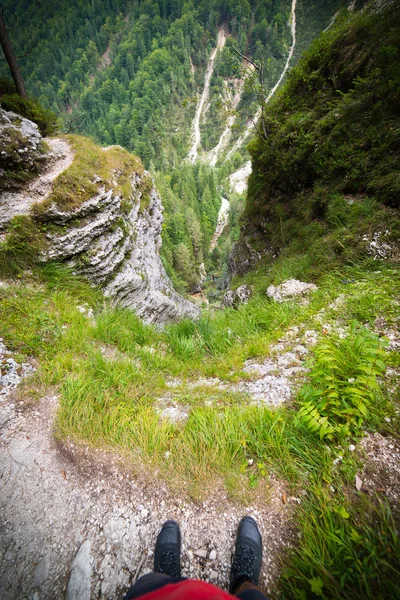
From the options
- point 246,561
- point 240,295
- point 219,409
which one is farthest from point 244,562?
point 240,295

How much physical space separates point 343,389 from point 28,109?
13.4 meters

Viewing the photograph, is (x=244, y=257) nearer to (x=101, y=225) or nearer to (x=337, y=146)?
(x=337, y=146)

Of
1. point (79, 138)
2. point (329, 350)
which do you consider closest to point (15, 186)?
point (79, 138)

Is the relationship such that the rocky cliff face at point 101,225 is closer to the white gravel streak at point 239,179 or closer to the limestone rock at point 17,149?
the limestone rock at point 17,149

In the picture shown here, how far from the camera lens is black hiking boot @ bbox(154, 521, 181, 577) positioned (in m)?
2.18

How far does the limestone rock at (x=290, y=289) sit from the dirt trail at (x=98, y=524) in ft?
13.0

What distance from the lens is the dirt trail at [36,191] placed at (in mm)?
6164

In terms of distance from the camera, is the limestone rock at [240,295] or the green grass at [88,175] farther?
the limestone rock at [240,295]

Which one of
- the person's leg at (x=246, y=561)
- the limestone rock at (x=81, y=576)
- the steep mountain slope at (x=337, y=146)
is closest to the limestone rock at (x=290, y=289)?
the steep mountain slope at (x=337, y=146)

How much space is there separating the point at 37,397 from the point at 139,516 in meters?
2.16

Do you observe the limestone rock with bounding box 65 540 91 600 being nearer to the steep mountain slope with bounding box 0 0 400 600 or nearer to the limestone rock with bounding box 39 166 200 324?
the steep mountain slope with bounding box 0 0 400 600

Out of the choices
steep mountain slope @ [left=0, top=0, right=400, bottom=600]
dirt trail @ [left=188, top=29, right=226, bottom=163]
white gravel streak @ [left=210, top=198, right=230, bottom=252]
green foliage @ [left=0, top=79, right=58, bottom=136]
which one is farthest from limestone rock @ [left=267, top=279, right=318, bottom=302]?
dirt trail @ [left=188, top=29, right=226, bottom=163]

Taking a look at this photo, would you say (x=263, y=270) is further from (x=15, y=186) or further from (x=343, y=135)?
(x=15, y=186)

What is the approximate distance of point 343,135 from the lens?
245 inches
